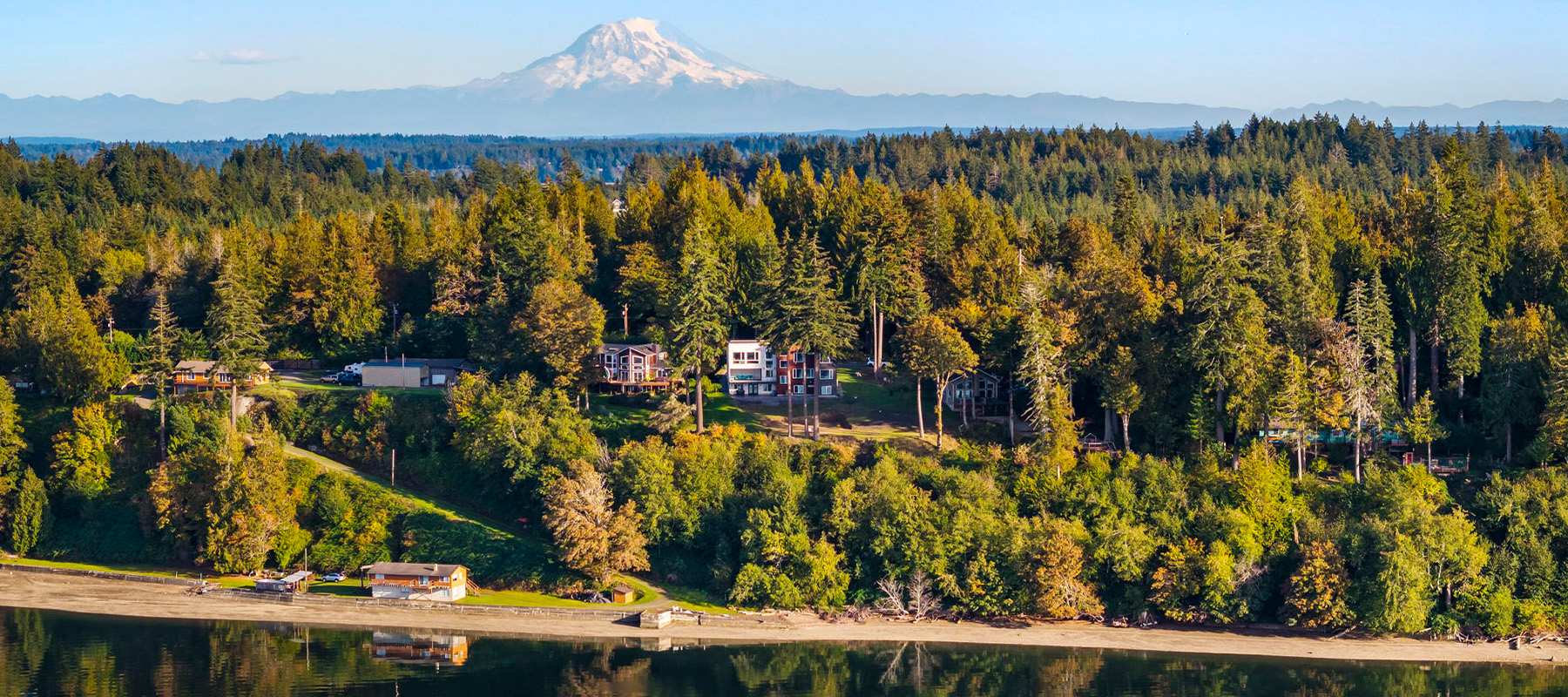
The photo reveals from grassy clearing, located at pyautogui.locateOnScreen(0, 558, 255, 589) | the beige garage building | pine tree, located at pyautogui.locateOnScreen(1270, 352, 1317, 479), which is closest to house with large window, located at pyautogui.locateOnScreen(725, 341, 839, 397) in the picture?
the beige garage building

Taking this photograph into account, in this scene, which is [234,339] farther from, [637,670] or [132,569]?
[637,670]

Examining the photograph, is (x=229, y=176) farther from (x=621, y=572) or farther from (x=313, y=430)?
(x=621, y=572)

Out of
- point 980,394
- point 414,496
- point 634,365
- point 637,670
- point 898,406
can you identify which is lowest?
point 637,670

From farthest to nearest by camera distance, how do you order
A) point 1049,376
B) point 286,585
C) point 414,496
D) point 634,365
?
point 634,365 < point 414,496 < point 1049,376 < point 286,585

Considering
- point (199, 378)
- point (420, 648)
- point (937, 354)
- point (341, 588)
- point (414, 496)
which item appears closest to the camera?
point (420, 648)

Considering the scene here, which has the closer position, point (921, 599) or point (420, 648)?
point (420, 648)

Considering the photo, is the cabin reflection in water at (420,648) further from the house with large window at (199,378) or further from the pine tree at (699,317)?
the house with large window at (199,378)

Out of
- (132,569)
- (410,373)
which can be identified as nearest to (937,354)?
(410,373)
